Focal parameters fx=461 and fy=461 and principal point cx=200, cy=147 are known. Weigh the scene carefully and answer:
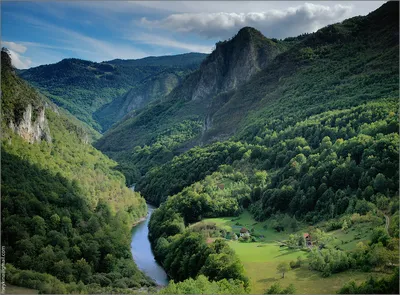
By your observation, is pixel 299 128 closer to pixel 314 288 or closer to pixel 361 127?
pixel 361 127

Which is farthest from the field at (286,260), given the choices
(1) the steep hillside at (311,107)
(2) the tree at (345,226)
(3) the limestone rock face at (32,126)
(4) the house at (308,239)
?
(3) the limestone rock face at (32,126)

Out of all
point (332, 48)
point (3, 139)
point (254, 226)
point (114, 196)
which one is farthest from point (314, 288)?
point (332, 48)

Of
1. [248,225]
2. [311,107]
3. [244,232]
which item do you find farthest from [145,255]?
[311,107]

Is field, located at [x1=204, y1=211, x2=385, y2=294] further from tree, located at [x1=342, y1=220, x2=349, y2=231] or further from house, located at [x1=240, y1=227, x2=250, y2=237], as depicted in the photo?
house, located at [x1=240, y1=227, x2=250, y2=237]

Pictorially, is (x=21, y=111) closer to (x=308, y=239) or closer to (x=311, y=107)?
(x=308, y=239)

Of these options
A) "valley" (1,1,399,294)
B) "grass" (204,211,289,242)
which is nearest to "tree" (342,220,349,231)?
"valley" (1,1,399,294)

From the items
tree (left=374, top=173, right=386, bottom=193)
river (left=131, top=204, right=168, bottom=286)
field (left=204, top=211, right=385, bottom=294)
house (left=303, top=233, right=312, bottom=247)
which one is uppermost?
tree (left=374, top=173, right=386, bottom=193)
